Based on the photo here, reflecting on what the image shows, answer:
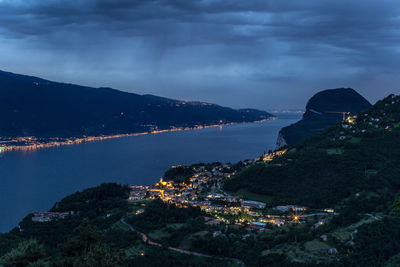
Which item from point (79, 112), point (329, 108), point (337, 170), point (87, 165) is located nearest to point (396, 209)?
point (337, 170)

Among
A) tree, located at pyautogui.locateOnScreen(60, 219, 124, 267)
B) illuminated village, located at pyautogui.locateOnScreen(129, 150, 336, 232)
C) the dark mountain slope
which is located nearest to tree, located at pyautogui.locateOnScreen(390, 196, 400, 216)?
the dark mountain slope

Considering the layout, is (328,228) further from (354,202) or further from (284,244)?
(354,202)

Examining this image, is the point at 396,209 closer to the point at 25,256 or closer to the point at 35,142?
the point at 25,256

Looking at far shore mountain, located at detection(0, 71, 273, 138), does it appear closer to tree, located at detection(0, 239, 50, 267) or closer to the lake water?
the lake water

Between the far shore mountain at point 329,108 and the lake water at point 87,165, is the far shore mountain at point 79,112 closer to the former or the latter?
the lake water at point 87,165

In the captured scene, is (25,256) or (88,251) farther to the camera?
(88,251)
